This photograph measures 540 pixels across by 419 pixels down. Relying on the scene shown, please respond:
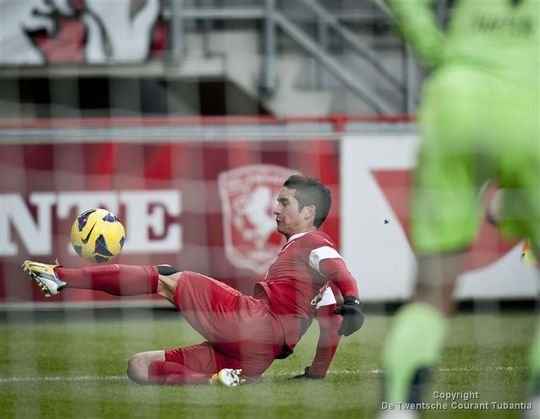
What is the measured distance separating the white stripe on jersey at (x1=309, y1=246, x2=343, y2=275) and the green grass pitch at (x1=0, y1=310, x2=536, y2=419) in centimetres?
51

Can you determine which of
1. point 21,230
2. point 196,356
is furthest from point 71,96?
point 196,356

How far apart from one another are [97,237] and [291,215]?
0.94m

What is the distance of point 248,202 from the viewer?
7895 millimetres

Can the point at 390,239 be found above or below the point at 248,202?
below

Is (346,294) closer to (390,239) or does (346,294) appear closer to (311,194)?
(311,194)

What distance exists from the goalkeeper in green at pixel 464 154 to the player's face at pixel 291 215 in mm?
1887

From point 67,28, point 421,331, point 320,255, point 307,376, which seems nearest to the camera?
point 421,331

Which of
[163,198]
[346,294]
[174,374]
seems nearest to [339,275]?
[346,294]

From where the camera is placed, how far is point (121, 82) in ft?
32.9

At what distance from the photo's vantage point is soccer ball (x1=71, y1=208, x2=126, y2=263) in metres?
5.49

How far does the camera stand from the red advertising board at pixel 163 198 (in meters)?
7.77

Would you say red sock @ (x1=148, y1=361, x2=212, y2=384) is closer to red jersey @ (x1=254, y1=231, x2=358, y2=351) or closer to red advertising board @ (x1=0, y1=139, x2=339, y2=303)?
red jersey @ (x1=254, y1=231, x2=358, y2=351)

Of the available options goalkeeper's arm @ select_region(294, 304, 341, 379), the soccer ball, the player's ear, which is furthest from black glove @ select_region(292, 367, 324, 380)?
the soccer ball

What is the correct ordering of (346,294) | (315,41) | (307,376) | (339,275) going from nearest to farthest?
(346,294)
(339,275)
(307,376)
(315,41)
